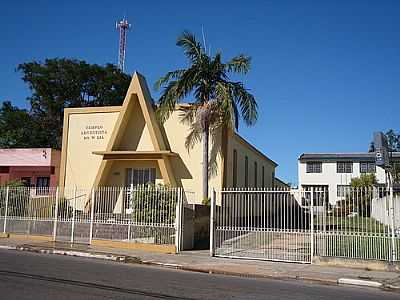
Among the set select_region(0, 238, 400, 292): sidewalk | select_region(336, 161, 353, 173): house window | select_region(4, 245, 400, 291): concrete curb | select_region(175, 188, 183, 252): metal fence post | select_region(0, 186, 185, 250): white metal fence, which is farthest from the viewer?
select_region(336, 161, 353, 173): house window

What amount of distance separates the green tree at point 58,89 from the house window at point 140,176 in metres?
21.0

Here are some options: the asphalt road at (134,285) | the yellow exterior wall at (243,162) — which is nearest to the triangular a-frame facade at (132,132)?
the yellow exterior wall at (243,162)

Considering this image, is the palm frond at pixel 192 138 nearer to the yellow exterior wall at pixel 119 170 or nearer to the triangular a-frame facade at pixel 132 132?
the triangular a-frame facade at pixel 132 132

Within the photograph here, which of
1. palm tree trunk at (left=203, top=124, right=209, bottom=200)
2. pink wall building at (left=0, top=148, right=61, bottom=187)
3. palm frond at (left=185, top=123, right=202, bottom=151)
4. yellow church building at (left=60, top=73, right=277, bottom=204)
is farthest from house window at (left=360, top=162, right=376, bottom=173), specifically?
palm tree trunk at (left=203, top=124, right=209, bottom=200)

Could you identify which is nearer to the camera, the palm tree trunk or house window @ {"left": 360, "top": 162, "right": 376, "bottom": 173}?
the palm tree trunk

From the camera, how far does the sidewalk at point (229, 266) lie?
12141mm

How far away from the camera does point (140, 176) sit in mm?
25344

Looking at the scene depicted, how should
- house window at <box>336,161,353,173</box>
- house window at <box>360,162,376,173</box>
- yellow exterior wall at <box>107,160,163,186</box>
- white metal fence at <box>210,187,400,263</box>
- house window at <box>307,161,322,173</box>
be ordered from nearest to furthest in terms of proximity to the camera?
1. white metal fence at <box>210,187,400,263</box>
2. yellow exterior wall at <box>107,160,163,186</box>
3. house window at <box>360,162,376,173</box>
4. house window at <box>336,161,353,173</box>
5. house window at <box>307,161,322,173</box>

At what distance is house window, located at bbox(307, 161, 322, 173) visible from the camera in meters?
54.0

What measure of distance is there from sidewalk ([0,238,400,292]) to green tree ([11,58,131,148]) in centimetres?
2805

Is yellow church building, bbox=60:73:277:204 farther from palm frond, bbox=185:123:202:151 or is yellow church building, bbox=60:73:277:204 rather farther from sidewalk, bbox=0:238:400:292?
sidewalk, bbox=0:238:400:292

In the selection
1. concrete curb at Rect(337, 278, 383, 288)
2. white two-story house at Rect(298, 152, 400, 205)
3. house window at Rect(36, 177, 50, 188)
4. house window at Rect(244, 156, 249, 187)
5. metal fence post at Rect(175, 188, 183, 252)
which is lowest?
concrete curb at Rect(337, 278, 383, 288)

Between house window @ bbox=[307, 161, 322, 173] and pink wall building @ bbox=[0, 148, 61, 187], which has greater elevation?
house window @ bbox=[307, 161, 322, 173]

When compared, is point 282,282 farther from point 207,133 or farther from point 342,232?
point 207,133
